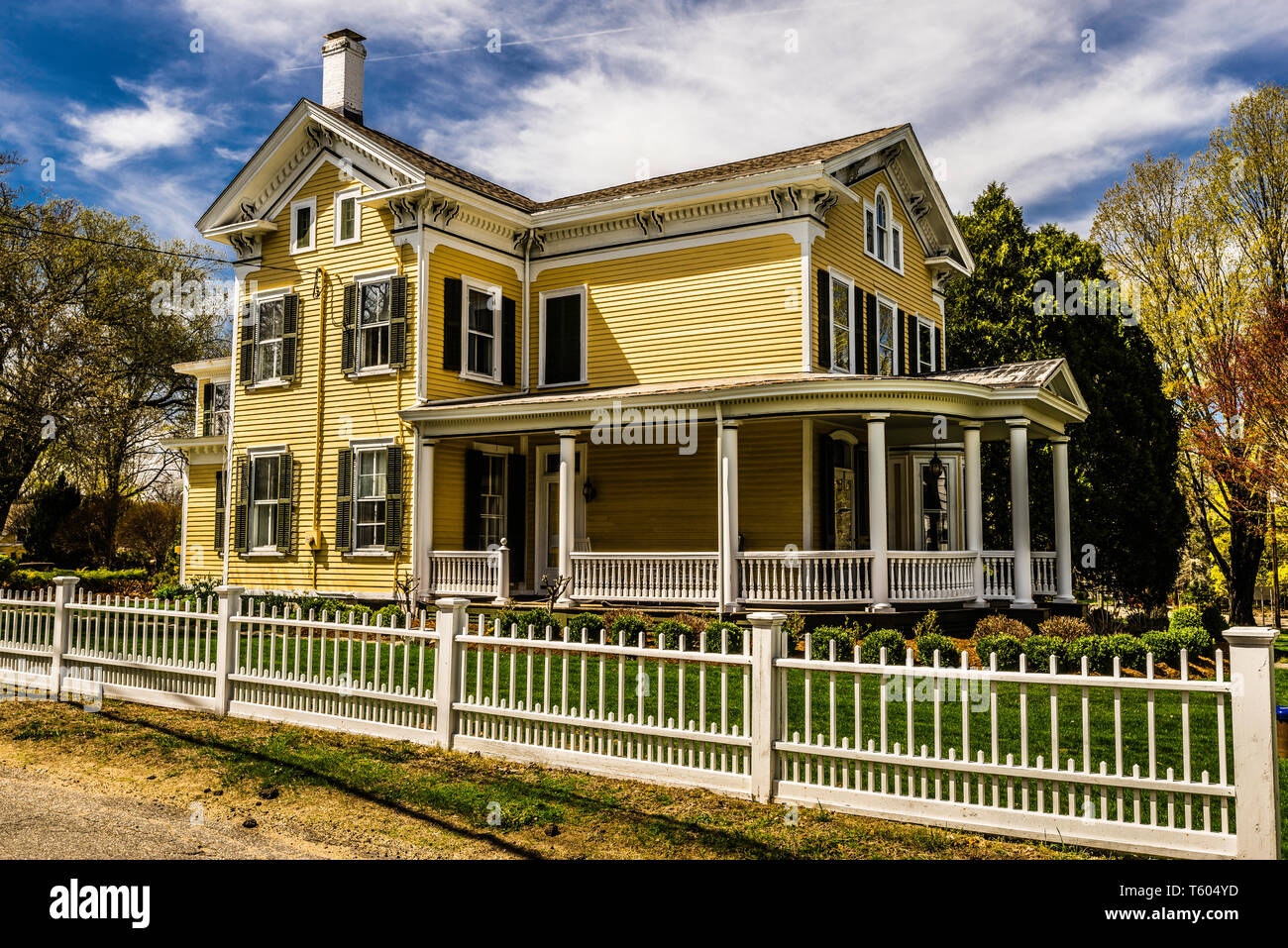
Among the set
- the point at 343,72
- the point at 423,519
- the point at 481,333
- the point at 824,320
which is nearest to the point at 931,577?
the point at 824,320

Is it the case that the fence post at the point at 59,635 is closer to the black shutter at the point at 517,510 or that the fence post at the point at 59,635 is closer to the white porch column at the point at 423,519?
the white porch column at the point at 423,519

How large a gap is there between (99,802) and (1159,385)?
22183 millimetres

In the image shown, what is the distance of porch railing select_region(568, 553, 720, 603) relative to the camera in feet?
51.6

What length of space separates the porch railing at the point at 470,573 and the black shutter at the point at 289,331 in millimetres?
5249

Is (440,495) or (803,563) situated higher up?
(440,495)

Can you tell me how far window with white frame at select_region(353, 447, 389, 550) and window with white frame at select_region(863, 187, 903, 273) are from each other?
381 inches

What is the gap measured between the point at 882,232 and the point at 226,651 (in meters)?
14.7

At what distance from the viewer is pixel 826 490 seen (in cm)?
1741

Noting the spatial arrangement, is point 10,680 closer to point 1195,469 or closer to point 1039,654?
point 1039,654

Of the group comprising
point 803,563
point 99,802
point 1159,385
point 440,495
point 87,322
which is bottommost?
point 99,802

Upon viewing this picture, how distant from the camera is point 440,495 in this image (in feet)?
61.7

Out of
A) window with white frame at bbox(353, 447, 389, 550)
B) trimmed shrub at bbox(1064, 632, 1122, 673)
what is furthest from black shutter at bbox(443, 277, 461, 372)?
trimmed shrub at bbox(1064, 632, 1122, 673)

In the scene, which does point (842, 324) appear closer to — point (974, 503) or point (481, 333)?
point (974, 503)

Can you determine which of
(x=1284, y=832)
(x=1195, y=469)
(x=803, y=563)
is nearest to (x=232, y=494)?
(x=803, y=563)
